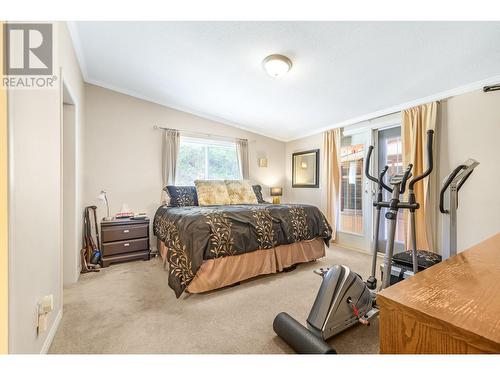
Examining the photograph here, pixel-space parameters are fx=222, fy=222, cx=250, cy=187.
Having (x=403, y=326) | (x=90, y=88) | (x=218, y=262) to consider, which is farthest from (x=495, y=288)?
(x=90, y=88)

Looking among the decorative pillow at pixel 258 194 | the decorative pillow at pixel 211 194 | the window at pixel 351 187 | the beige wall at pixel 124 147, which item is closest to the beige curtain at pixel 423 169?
the window at pixel 351 187

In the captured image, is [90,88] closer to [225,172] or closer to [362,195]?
[225,172]

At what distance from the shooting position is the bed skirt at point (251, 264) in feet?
6.91

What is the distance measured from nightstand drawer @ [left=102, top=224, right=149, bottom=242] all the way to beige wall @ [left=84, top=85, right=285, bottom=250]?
497 millimetres

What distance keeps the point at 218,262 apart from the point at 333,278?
111 centimetres

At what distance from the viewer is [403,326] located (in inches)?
22.2

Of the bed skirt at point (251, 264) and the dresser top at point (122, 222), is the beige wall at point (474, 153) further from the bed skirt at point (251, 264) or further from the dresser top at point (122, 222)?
the dresser top at point (122, 222)

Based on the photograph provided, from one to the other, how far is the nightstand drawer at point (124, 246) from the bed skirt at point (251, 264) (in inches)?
58.1

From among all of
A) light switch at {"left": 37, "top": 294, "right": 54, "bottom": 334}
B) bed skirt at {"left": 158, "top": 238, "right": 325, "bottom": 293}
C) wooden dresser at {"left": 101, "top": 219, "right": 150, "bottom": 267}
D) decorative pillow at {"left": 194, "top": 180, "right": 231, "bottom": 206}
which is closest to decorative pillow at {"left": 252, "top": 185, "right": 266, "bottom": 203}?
decorative pillow at {"left": 194, "top": 180, "right": 231, "bottom": 206}

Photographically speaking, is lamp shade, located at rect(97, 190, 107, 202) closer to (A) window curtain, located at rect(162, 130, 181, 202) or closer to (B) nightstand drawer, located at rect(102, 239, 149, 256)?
(B) nightstand drawer, located at rect(102, 239, 149, 256)

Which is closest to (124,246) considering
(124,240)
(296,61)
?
(124,240)

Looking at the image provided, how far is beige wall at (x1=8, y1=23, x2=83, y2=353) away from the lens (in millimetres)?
985
